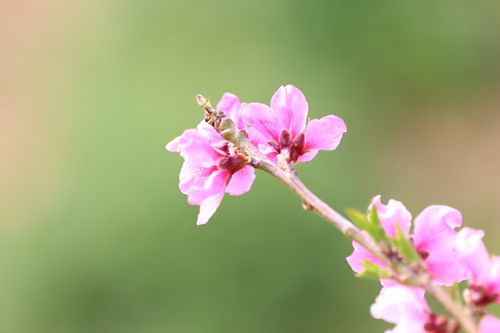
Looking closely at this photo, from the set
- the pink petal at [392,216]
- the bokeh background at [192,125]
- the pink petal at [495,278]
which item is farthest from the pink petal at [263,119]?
the bokeh background at [192,125]

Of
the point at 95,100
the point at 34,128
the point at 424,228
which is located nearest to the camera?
the point at 424,228

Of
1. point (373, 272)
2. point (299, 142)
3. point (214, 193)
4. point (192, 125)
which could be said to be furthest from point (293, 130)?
point (192, 125)

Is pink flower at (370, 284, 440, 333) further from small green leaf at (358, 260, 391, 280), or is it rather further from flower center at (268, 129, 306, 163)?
flower center at (268, 129, 306, 163)

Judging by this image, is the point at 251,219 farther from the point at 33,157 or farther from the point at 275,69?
the point at 33,157

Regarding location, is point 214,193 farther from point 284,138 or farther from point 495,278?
point 495,278

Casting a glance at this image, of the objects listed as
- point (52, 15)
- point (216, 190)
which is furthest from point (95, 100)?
point (216, 190)

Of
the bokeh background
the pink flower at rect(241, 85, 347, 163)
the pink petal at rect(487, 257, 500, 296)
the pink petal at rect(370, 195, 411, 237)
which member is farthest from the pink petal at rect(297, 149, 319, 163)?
the bokeh background

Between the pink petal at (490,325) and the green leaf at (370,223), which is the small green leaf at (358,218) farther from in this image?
the pink petal at (490,325)
